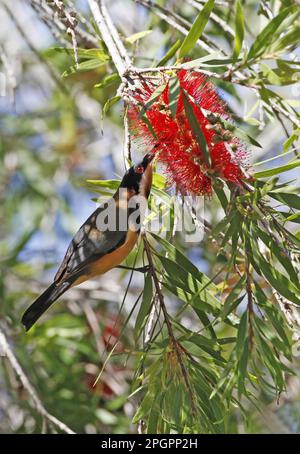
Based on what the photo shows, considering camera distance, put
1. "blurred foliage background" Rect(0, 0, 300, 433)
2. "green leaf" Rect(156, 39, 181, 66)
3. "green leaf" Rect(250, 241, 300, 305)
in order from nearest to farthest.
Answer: "green leaf" Rect(250, 241, 300, 305), "green leaf" Rect(156, 39, 181, 66), "blurred foliage background" Rect(0, 0, 300, 433)

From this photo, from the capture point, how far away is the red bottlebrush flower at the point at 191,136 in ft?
4.50

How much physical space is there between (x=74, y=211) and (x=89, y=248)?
2.67 meters

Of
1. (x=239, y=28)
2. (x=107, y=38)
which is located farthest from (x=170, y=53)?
(x=239, y=28)

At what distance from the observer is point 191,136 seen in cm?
143

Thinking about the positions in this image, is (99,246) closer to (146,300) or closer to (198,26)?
(146,300)

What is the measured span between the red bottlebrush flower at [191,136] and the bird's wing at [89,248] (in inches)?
14.6

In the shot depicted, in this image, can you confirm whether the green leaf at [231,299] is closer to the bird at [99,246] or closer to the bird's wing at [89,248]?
the bird at [99,246]

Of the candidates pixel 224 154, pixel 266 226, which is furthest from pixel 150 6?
pixel 266 226

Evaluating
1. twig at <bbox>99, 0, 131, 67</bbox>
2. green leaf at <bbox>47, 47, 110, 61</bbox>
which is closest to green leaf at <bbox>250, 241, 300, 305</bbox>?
twig at <bbox>99, 0, 131, 67</bbox>

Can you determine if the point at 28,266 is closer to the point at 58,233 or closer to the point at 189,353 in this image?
the point at 58,233

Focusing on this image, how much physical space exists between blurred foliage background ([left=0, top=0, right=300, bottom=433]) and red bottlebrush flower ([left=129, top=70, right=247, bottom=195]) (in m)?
0.30

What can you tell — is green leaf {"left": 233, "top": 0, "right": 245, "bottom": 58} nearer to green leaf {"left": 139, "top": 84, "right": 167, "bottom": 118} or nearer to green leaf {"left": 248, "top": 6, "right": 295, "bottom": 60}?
green leaf {"left": 248, "top": 6, "right": 295, "bottom": 60}

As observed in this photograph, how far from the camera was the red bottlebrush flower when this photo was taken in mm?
1372

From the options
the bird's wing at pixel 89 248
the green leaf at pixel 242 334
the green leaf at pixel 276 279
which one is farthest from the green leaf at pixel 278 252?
the bird's wing at pixel 89 248
